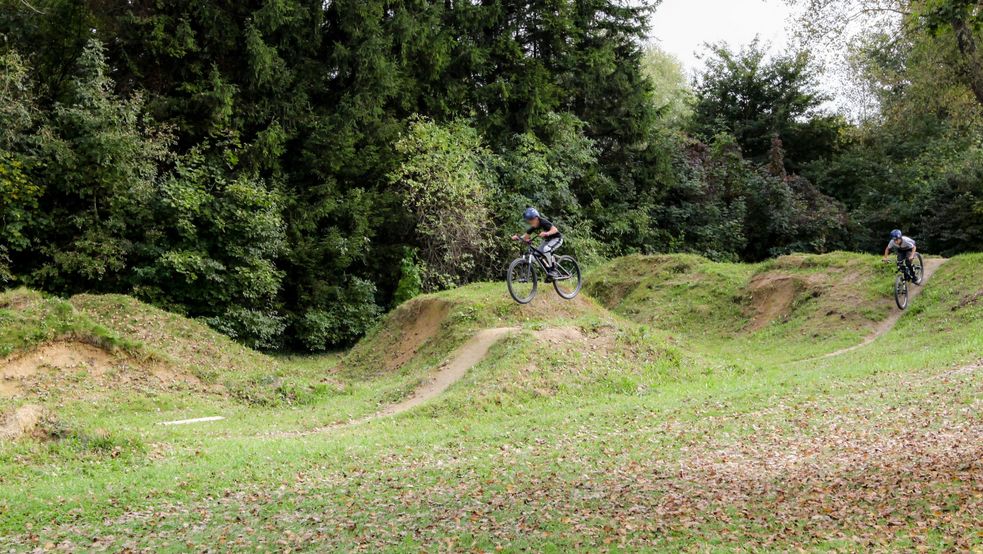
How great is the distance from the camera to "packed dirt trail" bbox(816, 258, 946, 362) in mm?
20938

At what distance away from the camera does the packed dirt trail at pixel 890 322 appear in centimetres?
2094

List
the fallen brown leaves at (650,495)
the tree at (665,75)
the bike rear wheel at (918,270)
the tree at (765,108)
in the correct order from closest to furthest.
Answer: the fallen brown leaves at (650,495) < the bike rear wheel at (918,270) < the tree at (765,108) < the tree at (665,75)

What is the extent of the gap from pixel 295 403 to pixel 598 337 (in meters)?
7.02

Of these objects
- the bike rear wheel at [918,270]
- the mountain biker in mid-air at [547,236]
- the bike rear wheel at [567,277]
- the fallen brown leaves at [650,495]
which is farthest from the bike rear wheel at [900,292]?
the fallen brown leaves at [650,495]

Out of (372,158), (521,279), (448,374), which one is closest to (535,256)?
(521,279)

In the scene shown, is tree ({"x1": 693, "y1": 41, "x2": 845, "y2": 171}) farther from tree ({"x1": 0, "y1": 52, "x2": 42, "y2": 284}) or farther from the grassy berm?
tree ({"x1": 0, "y1": 52, "x2": 42, "y2": 284})

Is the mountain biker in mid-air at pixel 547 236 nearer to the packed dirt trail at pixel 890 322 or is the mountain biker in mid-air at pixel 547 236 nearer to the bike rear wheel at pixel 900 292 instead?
the packed dirt trail at pixel 890 322

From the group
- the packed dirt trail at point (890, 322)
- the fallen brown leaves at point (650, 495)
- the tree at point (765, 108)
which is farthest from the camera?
the tree at point (765, 108)

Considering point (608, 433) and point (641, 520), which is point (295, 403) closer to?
point (608, 433)

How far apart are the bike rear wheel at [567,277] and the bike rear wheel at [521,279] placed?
606 mm

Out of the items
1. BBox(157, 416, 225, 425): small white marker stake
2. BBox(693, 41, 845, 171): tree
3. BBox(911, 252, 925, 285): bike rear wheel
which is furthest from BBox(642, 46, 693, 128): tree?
BBox(157, 416, 225, 425): small white marker stake

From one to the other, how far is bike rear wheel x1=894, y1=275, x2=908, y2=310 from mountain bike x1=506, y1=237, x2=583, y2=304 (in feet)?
30.4

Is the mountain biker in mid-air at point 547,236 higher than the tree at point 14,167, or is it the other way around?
the tree at point 14,167

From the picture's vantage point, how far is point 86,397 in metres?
16.4
